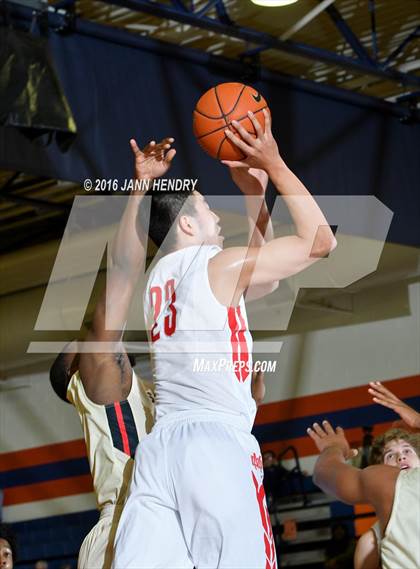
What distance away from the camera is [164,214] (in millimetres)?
4234

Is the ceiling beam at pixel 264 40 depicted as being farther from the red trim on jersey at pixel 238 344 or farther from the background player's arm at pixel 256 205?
the red trim on jersey at pixel 238 344

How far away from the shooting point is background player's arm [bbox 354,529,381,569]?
412 centimetres

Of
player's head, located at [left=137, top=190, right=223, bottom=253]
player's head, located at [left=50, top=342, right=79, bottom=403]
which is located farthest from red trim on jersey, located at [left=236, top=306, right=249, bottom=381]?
player's head, located at [left=50, top=342, right=79, bottom=403]

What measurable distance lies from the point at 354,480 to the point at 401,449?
459 mm

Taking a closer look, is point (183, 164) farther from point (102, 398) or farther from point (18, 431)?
point (18, 431)

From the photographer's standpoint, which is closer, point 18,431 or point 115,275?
point 115,275

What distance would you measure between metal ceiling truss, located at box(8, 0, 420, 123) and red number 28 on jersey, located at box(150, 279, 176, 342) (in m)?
3.37

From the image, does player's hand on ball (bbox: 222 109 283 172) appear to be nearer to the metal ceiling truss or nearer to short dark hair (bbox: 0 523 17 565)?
the metal ceiling truss

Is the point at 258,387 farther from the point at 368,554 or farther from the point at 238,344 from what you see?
the point at 368,554

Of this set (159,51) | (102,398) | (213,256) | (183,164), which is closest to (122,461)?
(102,398)

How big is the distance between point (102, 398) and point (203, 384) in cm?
93

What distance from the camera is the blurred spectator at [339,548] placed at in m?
10.7

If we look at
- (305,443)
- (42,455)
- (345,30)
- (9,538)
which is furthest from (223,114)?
(42,455)

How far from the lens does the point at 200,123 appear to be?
14.9ft
